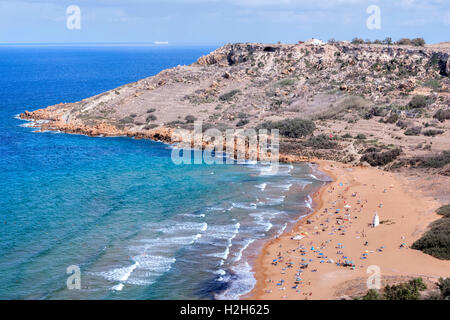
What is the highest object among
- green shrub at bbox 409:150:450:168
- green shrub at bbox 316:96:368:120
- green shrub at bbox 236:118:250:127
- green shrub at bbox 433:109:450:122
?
green shrub at bbox 316:96:368:120

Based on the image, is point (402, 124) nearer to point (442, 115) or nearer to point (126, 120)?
point (442, 115)

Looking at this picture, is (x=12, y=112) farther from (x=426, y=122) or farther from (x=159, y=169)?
(x=426, y=122)

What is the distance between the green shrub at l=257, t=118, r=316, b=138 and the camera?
52.0 meters

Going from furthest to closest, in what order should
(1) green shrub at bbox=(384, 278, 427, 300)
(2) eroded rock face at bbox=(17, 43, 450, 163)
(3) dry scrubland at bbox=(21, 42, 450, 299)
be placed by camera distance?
(2) eroded rock face at bbox=(17, 43, 450, 163) < (3) dry scrubland at bbox=(21, 42, 450, 299) < (1) green shrub at bbox=(384, 278, 427, 300)

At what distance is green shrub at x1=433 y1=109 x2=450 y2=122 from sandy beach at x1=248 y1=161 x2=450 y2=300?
54.0 ft

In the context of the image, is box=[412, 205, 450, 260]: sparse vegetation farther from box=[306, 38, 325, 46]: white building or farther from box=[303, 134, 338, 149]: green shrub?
box=[306, 38, 325, 46]: white building

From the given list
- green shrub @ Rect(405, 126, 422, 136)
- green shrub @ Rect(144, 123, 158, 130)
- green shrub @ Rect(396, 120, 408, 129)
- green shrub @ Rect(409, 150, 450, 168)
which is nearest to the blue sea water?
green shrub @ Rect(144, 123, 158, 130)

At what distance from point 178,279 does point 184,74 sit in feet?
189

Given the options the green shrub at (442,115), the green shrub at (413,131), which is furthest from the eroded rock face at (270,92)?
the green shrub at (413,131)

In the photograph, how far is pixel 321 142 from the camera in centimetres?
4919

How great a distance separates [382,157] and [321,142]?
7.85 metres

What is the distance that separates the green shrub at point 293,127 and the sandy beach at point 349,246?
14.8 m

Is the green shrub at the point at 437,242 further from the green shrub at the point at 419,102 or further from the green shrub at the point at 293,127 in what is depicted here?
the green shrub at the point at 419,102

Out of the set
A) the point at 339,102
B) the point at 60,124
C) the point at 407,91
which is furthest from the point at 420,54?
the point at 60,124
